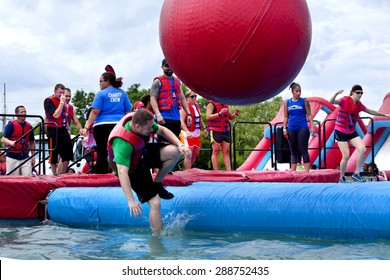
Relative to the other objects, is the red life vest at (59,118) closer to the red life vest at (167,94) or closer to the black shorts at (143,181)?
the red life vest at (167,94)

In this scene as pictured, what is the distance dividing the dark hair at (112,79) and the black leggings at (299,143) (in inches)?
123

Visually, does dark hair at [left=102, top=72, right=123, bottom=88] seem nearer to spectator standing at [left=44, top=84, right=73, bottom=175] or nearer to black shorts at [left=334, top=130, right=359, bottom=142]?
spectator standing at [left=44, top=84, right=73, bottom=175]

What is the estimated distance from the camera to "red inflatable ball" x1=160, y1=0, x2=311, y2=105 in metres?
4.69

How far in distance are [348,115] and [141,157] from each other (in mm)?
4580

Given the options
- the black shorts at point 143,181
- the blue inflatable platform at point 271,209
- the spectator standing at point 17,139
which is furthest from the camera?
the spectator standing at point 17,139

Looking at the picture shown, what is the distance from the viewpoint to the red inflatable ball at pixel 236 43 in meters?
4.69

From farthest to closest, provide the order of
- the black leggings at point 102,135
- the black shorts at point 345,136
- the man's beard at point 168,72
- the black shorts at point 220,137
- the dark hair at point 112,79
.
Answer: the black shorts at point 220,137, the black shorts at point 345,136, the dark hair at point 112,79, the black leggings at point 102,135, the man's beard at point 168,72

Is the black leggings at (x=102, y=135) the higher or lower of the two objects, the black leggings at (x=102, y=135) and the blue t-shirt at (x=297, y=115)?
the lower

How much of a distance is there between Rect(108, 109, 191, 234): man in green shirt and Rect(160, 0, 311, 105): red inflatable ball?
78 centimetres

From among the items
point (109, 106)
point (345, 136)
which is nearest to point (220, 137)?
point (345, 136)

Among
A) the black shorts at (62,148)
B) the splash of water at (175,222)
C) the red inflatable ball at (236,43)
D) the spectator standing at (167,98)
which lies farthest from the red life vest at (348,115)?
the red inflatable ball at (236,43)

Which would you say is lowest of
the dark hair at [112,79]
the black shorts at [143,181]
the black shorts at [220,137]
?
the black shorts at [143,181]

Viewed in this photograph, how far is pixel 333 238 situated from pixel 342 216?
226 millimetres

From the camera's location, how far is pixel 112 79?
8.05 m
